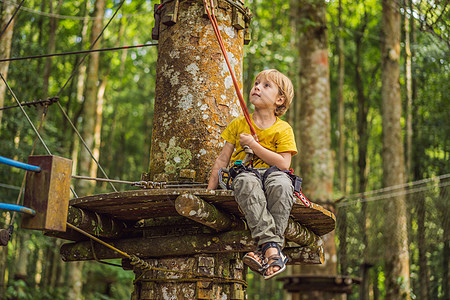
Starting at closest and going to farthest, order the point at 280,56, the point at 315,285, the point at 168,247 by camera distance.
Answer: the point at 168,247 < the point at 315,285 < the point at 280,56

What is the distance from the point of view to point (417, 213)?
413 inches

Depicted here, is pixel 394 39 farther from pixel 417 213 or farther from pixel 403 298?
pixel 403 298

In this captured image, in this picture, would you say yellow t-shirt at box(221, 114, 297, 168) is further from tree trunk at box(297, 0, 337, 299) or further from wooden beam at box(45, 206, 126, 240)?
tree trunk at box(297, 0, 337, 299)

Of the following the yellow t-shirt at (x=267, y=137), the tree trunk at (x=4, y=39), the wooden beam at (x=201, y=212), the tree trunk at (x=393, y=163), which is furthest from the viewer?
the tree trunk at (x=393, y=163)

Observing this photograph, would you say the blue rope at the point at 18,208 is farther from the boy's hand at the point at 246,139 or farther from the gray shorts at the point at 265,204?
the boy's hand at the point at 246,139

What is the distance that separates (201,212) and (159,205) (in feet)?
1.15

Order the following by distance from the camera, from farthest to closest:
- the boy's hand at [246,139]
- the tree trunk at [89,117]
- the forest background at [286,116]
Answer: the tree trunk at [89,117]
the forest background at [286,116]
the boy's hand at [246,139]

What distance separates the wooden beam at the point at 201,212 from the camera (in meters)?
2.77

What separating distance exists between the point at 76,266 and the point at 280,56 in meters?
7.02

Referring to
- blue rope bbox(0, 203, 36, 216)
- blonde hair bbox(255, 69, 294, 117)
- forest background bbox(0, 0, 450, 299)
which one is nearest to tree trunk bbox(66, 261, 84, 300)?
forest background bbox(0, 0, 450, 299)

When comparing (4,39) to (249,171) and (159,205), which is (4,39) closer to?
(159,205)

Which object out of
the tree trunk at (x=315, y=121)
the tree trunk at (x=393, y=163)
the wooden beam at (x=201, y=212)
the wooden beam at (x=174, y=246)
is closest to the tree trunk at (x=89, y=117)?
Result: the tree trunk at (x=315, y=121)

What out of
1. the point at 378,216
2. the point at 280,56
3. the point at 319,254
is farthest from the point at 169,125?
the point at 280,56

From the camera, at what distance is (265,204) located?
288cm
